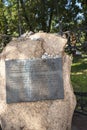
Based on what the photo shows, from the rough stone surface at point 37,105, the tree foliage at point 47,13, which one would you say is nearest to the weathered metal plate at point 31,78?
the rough stone surface at point 37,105

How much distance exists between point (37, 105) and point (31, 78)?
0.49 m

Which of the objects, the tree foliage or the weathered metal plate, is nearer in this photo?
the weathered metal plate

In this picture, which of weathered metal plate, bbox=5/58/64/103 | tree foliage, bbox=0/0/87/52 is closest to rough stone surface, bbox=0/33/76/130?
weathered metal plate, bbox=5/58/64/103

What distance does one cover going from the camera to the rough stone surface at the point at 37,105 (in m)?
6.05

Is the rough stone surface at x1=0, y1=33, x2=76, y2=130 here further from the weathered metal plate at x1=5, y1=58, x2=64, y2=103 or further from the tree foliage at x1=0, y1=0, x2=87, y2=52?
A: the tree foliage at x1=0, y1=0, x2=87, y2=52

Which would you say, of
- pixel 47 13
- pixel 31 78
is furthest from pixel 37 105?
pixel 47 13

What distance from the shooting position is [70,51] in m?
14.6

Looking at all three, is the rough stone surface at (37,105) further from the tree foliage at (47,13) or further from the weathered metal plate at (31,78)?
the tree foliage at (47,13)

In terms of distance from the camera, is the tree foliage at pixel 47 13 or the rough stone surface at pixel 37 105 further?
the tree foliage at pixel 47 13

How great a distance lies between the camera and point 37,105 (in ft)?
19.9

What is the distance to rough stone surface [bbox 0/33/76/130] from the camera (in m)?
6.05

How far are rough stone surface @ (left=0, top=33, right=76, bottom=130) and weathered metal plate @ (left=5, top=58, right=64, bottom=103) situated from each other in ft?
0.29

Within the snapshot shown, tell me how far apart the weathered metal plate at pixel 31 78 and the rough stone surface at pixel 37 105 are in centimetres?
9

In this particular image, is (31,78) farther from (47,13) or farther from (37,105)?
(47,13)
